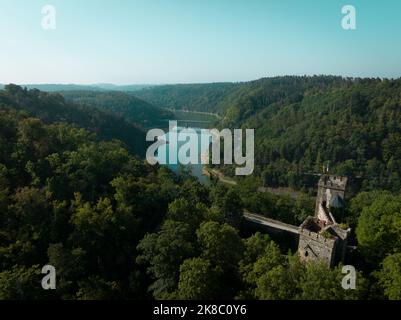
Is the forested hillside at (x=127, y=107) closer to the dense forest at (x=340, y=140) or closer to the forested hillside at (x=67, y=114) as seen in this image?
the forested hillside at (x=67, y=114)

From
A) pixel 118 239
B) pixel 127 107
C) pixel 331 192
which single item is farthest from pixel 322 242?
pixel 127 107

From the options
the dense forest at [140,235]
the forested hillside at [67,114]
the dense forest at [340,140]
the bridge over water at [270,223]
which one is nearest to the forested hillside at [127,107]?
the forested hillside at [67,114]

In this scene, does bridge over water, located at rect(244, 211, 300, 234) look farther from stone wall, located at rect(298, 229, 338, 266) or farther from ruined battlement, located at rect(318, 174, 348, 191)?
stone wall, located at rect(298, 229, 338, 266)

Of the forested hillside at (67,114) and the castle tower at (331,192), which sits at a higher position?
the forested hillside at (67,114)

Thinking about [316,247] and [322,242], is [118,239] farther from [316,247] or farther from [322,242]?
[322,242]

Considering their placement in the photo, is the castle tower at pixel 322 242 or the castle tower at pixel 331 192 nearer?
the castle tower at pixel 322 242

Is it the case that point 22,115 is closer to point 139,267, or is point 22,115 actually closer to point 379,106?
point 139,267

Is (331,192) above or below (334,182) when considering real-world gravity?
below

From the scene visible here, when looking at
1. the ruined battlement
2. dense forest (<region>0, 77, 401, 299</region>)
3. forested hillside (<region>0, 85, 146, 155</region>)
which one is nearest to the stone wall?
dense forest (<region>0, 77, 401, 299</region>)
